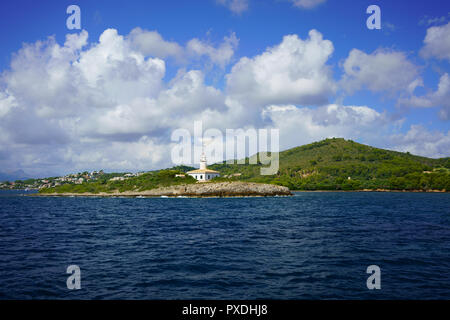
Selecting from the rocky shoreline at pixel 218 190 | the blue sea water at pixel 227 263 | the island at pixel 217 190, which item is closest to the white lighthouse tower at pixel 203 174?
the island at pixel 217 190

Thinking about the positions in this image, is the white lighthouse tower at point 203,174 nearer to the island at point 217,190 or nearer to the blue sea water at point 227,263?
the island at point 217,190

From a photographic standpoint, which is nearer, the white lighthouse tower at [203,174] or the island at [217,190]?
the island at [217,190]

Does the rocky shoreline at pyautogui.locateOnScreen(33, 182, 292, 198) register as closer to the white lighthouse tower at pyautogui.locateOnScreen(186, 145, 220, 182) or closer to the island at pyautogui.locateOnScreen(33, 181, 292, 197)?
the island at pyautogui.locateOnScreen(33, 181, 292, 197)

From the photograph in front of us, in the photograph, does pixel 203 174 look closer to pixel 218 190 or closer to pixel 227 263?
pixel 218 190

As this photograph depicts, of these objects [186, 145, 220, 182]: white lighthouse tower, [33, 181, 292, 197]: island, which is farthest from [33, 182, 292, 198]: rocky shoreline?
[186, 145, 220, 182]: white lighthouse tower

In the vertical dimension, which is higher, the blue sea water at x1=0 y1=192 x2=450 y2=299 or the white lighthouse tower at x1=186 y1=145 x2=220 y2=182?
the white lighthouse tower at x1=186 y1=145 x2=220 y2=182

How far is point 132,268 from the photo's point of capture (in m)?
16.3

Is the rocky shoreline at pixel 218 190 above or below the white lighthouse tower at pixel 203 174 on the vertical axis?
below

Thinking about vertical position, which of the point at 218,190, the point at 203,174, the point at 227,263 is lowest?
the point at 218,190

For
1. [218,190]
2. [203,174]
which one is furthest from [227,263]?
[203,174]
